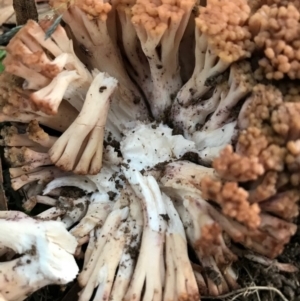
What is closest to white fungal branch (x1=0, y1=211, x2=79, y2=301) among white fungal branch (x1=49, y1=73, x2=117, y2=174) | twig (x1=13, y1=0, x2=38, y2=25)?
white fungal branch (x1=49, y1=73, x2=117, y2=174)

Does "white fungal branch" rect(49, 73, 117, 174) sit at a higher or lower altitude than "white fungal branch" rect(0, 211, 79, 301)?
higher

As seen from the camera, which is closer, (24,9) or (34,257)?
(34,257)

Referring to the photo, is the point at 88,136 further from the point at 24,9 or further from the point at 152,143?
the point at 24,9

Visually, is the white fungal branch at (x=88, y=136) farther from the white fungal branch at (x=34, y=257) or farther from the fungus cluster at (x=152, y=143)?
the white fungal branch at (x=34, y=257)

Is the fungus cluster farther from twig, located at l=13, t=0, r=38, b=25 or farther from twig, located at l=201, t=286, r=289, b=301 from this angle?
twig, located at l=13, t=0, r=38, b=25

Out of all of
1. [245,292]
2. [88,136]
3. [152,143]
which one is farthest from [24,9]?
[245,292]

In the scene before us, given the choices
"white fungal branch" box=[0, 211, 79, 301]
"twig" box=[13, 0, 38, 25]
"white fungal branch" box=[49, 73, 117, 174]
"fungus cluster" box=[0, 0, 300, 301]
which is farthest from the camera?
"twig" box=[13, 0, 38, 25]

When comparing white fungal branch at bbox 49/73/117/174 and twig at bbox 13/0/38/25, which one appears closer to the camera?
white fungal branch at bbox 49/73/117/174

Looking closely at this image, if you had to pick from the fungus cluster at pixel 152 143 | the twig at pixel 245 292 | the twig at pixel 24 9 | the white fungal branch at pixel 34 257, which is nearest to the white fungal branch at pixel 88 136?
the fungus cluster at pixel 152 143
